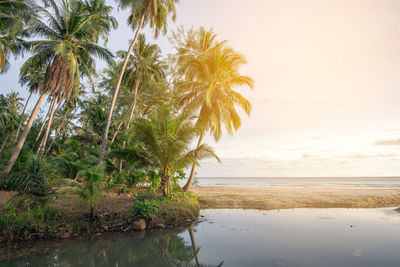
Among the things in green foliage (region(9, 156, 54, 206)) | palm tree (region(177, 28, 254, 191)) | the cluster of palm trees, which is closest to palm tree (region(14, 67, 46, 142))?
the cluster of palm trees

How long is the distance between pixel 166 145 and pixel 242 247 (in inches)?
209

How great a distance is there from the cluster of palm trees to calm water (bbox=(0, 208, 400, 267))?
3002 mm

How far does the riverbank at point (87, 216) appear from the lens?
19.6 ft

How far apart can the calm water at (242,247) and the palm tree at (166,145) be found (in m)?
2.93

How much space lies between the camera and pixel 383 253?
5234 mm

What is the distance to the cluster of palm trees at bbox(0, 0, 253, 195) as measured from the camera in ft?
31.8

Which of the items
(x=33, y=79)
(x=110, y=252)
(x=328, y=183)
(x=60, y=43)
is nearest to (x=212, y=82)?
(x=60, y=43)

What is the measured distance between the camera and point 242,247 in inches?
227

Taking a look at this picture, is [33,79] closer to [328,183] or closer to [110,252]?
[110,252]

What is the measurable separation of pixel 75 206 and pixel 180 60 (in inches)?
438

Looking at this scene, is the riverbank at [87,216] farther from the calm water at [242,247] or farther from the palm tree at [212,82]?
the palm tree at [212,82]

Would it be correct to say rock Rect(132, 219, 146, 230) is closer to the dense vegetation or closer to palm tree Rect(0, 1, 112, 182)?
the dense vegetation

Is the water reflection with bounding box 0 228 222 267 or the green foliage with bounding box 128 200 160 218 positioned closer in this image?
the water reflection with bounding box 0 228 222 267

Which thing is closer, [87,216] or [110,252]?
[110,252]
